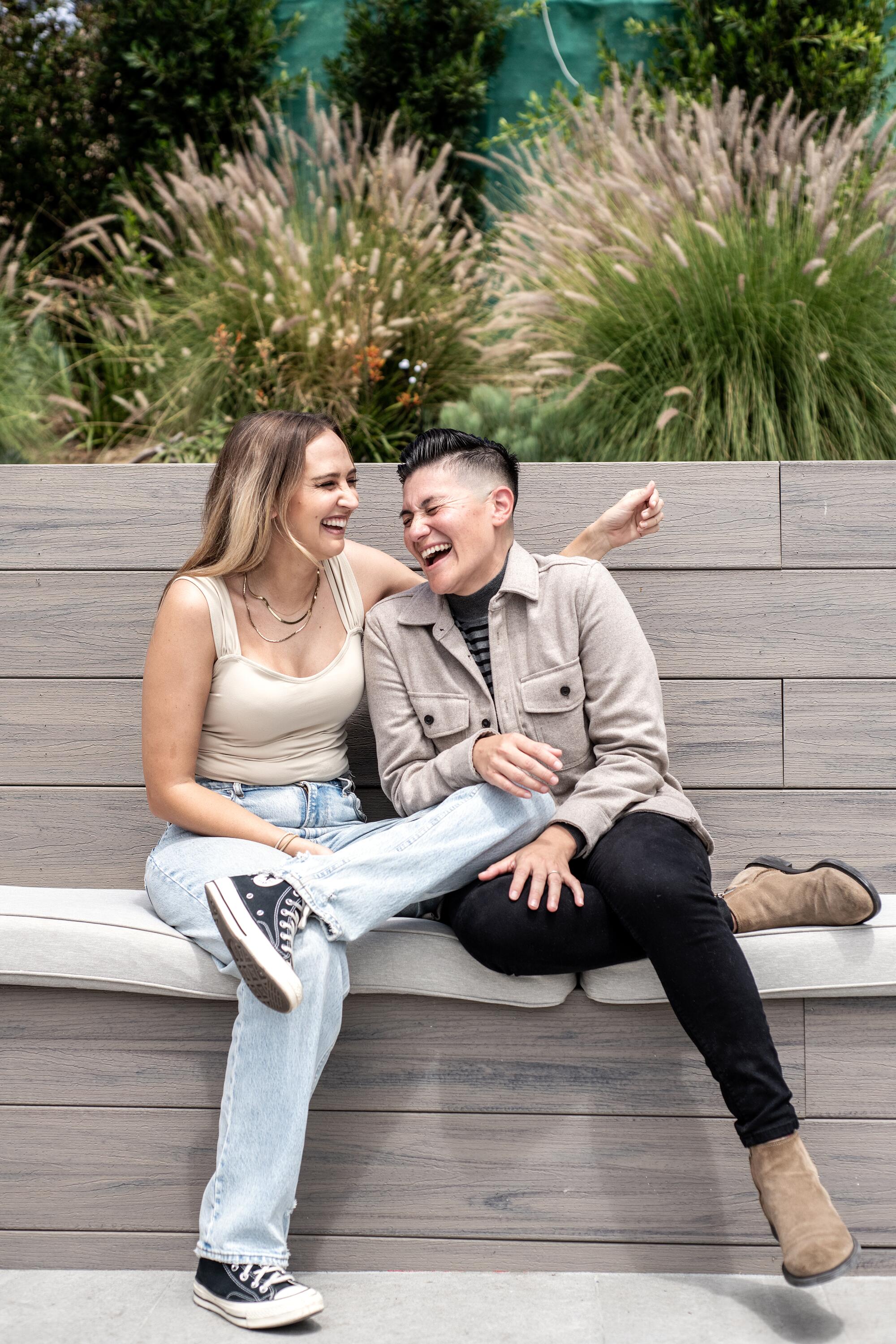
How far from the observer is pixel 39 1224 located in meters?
1.74

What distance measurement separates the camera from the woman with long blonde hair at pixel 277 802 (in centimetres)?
155

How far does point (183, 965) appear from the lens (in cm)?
170

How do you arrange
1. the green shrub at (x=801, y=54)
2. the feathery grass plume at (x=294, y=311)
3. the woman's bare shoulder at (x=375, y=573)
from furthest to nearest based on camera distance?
1. the green shrub at (x=801, y=54)
2. the feathery grass plume at (x=294, y=311)
3. the woman's bare shoulder at (x=375, y=573)

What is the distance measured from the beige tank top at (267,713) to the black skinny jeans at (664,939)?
0.38 meters

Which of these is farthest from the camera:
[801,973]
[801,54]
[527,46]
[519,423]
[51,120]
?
[527,46]

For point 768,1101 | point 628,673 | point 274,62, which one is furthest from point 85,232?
point 768,1101

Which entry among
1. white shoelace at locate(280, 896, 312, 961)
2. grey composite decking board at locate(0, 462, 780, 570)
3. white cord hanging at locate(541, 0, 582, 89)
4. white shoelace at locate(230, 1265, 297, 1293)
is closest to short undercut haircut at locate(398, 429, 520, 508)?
grey composite decking board at locate(0, 462, 780, 570)

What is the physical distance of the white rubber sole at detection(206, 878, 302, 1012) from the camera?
148cm

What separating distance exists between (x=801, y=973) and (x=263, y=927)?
779 mm

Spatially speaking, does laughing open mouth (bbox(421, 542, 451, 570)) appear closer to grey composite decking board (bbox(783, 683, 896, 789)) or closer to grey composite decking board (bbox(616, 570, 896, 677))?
grey composite decking board (bbox(616, 570, 896, 677))

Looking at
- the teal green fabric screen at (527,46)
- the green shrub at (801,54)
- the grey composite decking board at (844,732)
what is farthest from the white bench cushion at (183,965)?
Result: the teal green fabric screen at (527,46)

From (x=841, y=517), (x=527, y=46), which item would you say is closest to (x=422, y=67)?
(x=527, y=46)

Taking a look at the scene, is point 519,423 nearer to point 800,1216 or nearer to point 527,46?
point 800,1216

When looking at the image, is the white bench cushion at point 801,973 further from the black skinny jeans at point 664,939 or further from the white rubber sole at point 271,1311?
the white rubber sole at point 271,1311
